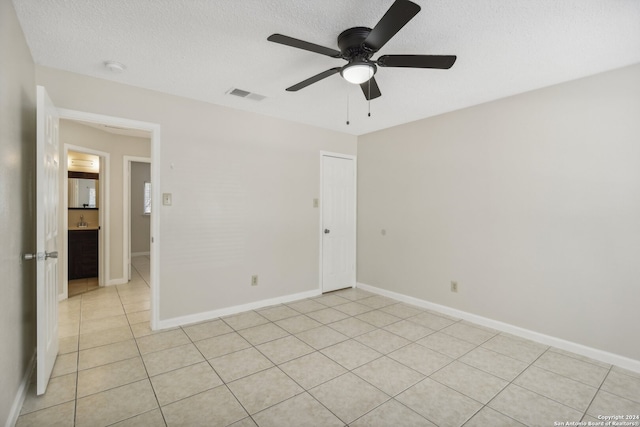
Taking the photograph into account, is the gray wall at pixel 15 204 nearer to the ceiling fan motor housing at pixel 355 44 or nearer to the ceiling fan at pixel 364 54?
the ceiling fan at pixel 364 54

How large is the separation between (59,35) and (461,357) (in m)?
4.08

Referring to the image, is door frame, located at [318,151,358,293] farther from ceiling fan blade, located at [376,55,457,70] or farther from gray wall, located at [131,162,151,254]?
gray wall, located at [131,162,151,254]

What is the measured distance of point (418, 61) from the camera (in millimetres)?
1992

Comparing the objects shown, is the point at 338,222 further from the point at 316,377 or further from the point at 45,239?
the point at 45,239

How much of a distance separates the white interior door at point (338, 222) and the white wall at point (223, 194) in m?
0.18

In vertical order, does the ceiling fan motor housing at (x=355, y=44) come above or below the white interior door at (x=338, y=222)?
above

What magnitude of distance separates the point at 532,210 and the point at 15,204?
13.9 ft


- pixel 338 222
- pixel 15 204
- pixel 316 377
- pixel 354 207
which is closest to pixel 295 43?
pixel 15 204

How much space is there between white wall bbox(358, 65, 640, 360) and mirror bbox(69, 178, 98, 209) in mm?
5780

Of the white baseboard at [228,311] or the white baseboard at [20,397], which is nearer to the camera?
the white baseboard at [20,397]

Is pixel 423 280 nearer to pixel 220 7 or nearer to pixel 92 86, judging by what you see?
pixel 220 7

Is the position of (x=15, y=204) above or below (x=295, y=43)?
below

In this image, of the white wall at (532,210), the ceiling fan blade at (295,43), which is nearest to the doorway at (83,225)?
the ceiling fan blade at (295,43)

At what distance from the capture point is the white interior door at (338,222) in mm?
4715
